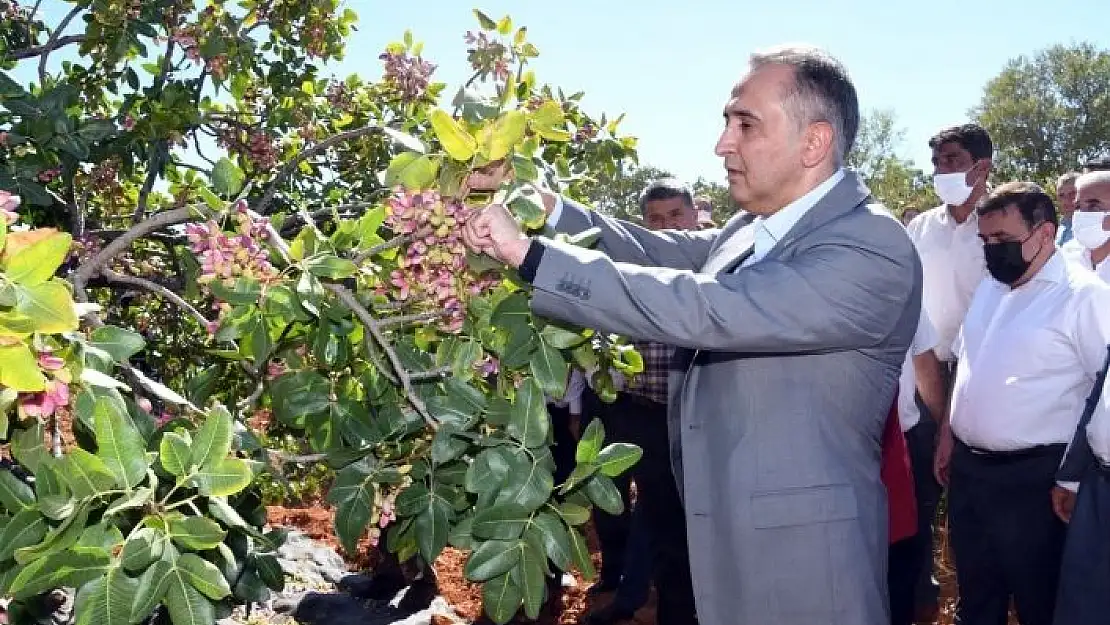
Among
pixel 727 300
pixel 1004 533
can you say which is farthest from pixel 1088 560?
pixel 727 300

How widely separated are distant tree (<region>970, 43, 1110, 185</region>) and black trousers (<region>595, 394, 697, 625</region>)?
29.6 meters

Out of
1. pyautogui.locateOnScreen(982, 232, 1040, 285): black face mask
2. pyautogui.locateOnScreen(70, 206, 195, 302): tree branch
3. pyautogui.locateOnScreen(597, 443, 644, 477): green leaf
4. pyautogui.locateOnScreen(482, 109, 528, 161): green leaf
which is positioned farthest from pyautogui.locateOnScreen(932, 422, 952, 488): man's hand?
pyautogui.locateOnScreen(70, 206, 195, 302): tree branch

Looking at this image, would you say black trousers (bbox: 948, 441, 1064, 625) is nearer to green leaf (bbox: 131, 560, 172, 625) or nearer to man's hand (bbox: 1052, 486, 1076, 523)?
man's hand (bbox: 1052, 486, 1076, 523)

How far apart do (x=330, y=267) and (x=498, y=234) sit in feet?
1.09

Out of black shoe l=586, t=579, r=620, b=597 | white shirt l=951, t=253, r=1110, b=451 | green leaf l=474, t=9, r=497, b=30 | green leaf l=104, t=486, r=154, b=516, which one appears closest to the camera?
green leaf l=104, t=486, r=154, b=516

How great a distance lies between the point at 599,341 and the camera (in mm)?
2336

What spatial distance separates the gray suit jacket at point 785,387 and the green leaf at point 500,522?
1.24 ft

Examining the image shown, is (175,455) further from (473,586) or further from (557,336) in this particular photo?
(473,586)

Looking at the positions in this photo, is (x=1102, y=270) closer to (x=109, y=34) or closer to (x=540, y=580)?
(x=540, y=580)

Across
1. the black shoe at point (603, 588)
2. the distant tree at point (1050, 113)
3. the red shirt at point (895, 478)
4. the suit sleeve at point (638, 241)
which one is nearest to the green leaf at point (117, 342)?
the suit sleeve at point (638, 241)

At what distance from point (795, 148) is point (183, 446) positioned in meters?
1.41

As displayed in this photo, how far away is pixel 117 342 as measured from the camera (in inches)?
73.0

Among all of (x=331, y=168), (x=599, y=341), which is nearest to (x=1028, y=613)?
(x=599, y=341)

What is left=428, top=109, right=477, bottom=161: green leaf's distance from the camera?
1899mm
